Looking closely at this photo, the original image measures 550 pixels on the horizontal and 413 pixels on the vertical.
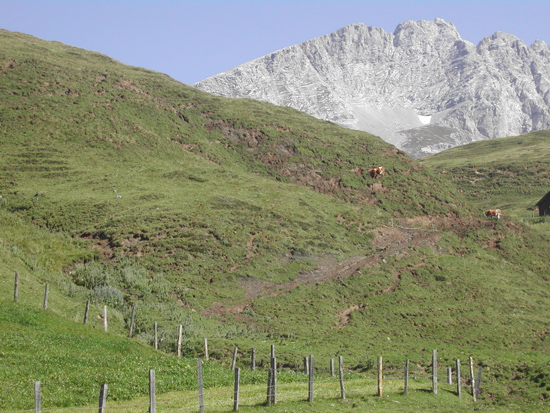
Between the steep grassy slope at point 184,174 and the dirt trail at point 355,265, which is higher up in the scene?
the steep grassy slope at point 184,174

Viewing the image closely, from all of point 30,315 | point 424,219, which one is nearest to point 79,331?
point 30,315

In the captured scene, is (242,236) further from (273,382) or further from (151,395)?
(151,395)

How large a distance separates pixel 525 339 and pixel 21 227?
46.6 m

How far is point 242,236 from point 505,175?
105397 mm

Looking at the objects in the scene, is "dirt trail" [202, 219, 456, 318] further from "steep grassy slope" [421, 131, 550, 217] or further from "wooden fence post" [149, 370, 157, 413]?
"steep grassy slope" [421, 131, 550, 217]

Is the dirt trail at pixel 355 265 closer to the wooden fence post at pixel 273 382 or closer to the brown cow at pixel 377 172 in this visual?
the brown cow at pixel 377 172

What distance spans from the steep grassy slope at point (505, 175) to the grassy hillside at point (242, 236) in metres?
38.5

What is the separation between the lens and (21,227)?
49688 millimetres

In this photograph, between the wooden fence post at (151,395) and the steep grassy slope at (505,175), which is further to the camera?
the steep grassy slope at (505,175)

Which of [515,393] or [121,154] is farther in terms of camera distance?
[121,154]

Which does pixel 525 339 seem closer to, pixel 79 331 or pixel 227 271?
pixel 227 271

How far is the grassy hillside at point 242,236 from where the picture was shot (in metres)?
37.7

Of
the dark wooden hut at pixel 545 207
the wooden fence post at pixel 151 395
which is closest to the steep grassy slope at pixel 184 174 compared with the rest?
the dark wooden hut at pixel 545 207

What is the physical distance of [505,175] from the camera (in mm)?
138250
